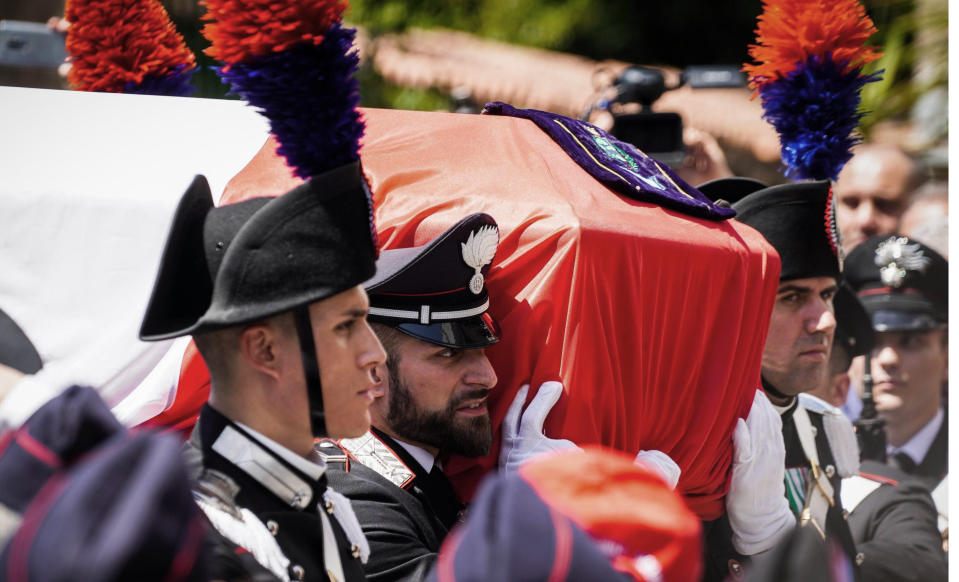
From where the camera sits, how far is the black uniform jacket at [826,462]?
3186mm

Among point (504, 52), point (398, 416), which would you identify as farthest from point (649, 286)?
point (504, 52)

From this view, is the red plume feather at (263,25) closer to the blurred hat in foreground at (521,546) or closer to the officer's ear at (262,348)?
the officer's ear at (262,348)

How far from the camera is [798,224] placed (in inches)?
117

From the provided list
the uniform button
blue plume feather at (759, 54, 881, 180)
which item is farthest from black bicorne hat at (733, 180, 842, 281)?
the uniform button

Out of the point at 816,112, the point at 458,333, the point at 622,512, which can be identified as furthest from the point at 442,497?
the point at 816,112

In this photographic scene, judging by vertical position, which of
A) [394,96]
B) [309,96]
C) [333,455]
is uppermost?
[309,96]

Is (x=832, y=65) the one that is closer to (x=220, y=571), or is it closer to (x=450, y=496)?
(x=450, y=496)

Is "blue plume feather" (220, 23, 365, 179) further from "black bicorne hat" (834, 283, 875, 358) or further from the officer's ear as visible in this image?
"black bicorne hat" (834, 283, 875, 358)

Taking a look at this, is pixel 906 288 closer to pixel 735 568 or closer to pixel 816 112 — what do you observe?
A: pixel 816 112

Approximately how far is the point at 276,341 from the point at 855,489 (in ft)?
8.65

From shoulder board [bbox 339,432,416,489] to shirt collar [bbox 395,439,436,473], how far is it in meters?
0.04

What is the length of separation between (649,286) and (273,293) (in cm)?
90

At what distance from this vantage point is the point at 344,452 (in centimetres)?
224

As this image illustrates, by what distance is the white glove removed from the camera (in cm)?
267
